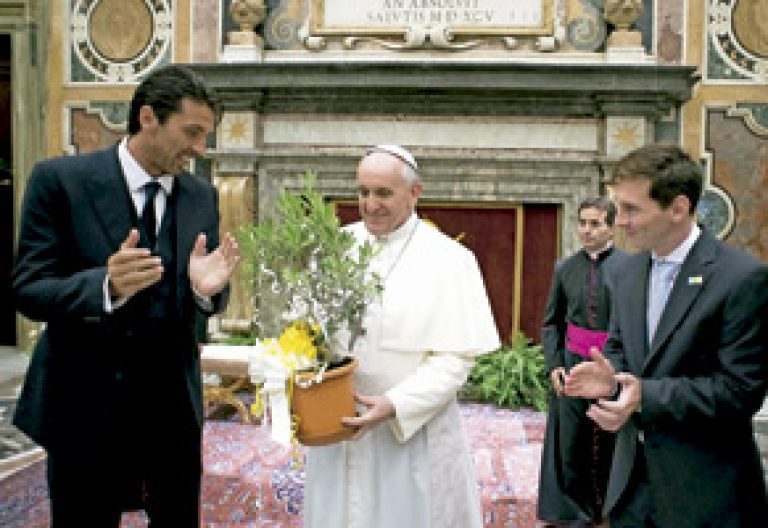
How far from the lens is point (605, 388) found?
2090 mm

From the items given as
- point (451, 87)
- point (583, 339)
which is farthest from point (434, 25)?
point (583, 339)

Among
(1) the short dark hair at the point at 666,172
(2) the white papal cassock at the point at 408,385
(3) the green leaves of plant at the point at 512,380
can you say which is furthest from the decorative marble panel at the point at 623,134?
(1) the short dark hair at the point at 666,172

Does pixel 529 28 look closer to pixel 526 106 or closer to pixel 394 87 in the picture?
pixel 526 106

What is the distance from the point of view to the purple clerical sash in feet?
12.9

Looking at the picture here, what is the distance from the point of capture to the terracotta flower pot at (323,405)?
2135 mm

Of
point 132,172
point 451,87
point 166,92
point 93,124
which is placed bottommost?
point 132,172

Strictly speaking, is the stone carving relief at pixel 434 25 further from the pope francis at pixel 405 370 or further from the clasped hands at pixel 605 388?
the clasped hands at pixel 605 388

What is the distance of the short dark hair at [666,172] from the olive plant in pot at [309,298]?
760 millimetres

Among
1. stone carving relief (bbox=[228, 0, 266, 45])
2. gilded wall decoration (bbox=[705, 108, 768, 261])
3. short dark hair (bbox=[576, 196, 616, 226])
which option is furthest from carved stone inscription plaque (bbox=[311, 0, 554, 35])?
short dark hair (bbox=[576, 196, 616, 226])

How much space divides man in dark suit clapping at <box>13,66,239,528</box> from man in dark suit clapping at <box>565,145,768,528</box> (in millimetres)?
1091

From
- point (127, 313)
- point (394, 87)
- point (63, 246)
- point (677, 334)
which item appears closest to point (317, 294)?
point (127, 313)

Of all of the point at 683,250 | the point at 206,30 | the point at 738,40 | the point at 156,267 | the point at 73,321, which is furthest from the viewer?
the point at 206,30

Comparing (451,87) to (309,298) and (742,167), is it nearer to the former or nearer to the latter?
(742,167)

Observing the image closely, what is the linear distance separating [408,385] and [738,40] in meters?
5.85
